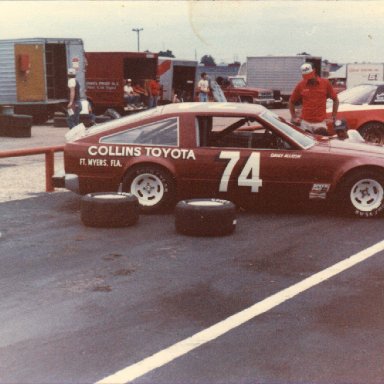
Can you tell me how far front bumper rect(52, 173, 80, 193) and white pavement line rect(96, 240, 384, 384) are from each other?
369cm

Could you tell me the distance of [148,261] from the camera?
7.16 metres

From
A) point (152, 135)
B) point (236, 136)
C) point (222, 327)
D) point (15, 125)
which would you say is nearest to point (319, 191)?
point (236, 136)

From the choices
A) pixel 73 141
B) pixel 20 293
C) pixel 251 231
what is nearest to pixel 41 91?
pixel 73 141

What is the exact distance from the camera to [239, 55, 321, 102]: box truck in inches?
1816

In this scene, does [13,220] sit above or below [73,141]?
below

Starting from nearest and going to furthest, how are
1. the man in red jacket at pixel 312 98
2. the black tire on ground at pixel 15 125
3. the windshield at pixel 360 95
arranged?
the man in red jacket at pixel 312 98 → the windshield at pixel 360 95 → the black tire on ground at pixel 15 125

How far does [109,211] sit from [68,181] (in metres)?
1.14

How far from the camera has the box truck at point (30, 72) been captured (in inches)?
1096

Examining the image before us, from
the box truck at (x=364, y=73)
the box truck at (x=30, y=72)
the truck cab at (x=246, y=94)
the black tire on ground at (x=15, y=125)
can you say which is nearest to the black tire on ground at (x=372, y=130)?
the black tire on ground at (x=15, y=125)

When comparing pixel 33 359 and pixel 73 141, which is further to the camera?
pixel 73 141

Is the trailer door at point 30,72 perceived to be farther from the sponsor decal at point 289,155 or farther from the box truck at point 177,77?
the sponsor decal at point 289,155

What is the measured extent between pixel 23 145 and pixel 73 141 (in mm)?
10153

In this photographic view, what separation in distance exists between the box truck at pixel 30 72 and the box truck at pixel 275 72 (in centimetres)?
1979

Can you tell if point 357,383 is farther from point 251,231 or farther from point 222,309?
point 251,231
